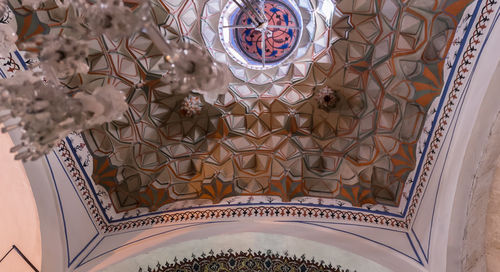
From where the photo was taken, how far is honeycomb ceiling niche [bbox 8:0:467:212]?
5.06 metres

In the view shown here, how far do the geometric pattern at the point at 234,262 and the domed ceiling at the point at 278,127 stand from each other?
42 cm

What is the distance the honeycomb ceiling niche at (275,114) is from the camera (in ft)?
16.6

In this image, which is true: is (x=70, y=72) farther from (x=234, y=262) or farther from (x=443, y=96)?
(x=443, y=96)

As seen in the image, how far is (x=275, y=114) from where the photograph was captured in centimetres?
577

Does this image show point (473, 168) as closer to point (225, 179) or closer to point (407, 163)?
point (407, 163)

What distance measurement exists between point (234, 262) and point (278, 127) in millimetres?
1766

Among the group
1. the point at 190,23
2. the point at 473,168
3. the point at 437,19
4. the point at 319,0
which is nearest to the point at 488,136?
the point at 473,168

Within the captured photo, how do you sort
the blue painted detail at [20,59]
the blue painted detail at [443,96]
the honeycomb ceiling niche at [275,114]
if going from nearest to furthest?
the blue painted detail at [443,96] < the blue painted detail at [20,59] < the honeycomb ceiling niche at [275,114]

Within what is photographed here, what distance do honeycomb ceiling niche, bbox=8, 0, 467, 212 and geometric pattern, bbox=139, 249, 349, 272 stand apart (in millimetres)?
754

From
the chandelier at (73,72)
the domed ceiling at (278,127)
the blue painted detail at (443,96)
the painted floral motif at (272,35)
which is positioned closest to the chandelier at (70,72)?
the chandelier at (73,72)

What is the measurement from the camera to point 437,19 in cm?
447

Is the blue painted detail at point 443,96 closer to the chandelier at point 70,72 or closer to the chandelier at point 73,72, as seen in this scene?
the chandelier at point 73,72

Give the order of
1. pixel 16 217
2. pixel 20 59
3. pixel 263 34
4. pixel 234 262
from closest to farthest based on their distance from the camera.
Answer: pixel 20 59, pixel 16 217, pixel 234 262, pixel 263 34

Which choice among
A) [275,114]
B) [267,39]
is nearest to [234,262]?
[275,114]
